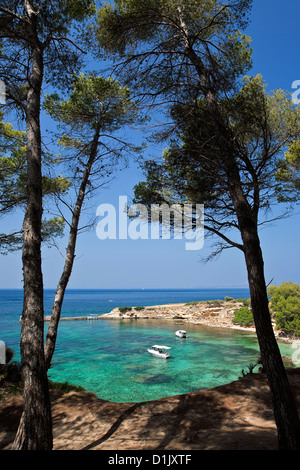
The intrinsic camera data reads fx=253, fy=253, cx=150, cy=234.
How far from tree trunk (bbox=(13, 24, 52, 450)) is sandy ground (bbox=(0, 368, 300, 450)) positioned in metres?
1.16

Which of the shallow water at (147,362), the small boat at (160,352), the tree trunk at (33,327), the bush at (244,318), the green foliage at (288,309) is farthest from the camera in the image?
the bush at (244,318)

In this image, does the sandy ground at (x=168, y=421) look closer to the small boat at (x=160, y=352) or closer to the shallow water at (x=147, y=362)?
the shallow water at (x=147, y=362)

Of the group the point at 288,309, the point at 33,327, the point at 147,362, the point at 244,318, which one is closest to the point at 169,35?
Result: the point at 33,327

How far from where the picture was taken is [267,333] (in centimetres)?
329

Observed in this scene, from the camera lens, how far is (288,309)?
2938 centimetres

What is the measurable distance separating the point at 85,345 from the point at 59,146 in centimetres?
2913

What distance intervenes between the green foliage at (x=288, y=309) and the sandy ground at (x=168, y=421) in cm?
2701

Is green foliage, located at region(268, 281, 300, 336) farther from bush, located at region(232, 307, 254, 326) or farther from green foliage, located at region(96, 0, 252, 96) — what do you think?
green foliage, located at region(96, 0, 252, 96)

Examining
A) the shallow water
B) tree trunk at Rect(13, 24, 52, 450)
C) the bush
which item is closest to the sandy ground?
tree trunk at Rect(13, 24, 52, 450)

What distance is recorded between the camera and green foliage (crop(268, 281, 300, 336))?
2908cm

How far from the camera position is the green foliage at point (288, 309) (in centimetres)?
2908

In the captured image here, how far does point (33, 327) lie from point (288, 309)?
32321 millimetres

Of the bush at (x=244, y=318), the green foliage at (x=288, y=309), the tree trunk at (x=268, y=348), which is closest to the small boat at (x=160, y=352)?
the green foliage at (x=288, y=309)

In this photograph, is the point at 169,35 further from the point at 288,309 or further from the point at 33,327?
the point at 288,309
